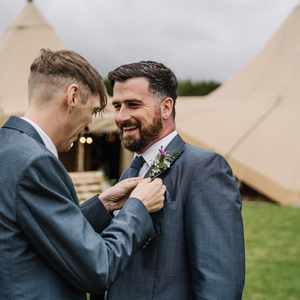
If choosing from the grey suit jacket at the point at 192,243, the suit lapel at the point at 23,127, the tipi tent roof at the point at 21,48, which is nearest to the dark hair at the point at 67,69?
the suit lapel at the point at 23,127

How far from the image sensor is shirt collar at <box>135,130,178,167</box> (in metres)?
2.65

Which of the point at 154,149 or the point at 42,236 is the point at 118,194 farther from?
the point at 42,236

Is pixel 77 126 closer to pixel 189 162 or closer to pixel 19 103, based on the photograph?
pixel 189 162

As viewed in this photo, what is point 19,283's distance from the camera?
193 cm

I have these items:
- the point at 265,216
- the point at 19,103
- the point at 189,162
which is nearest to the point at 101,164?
the point at 19,103

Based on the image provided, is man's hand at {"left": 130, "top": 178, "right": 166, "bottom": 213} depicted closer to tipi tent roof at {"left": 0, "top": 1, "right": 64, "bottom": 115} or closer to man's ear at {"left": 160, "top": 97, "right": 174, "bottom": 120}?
man's ear at {"left": 160, "top": 97, "right": 174, "bottom": 120}

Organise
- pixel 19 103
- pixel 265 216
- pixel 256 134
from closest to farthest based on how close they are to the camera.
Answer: pixel 265 216 → pixel 256 134 → pixel 19 103

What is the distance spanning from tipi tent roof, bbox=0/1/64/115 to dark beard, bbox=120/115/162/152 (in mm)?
19799

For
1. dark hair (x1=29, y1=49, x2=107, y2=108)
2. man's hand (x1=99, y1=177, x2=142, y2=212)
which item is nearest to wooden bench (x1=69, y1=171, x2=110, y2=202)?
man's hand (x1=99, y1=177, x2=142, y2=212)

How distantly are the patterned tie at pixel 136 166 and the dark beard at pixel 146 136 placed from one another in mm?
83

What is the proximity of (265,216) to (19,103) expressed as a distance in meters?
11.5

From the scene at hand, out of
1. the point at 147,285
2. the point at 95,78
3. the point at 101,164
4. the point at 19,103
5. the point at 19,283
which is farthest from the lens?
the point at 101,164

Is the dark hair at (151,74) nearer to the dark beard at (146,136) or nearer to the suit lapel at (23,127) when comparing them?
the dark beard at (146,136)

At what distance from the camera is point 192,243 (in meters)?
2.45
